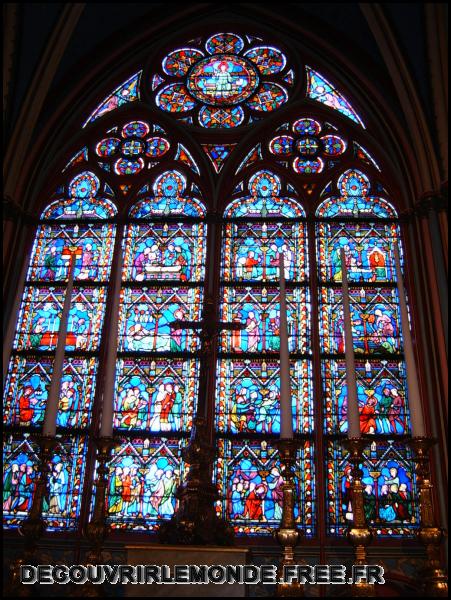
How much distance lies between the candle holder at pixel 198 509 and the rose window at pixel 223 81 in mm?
5164

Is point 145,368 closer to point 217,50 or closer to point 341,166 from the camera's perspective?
point 341,166

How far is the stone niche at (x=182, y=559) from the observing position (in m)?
4.64

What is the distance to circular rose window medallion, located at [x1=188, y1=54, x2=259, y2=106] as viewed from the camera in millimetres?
9641

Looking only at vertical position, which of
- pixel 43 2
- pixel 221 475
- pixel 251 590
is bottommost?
pixel 251 590

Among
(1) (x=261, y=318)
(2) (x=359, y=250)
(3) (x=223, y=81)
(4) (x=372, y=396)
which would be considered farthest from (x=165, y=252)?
(4) (x=372, y=396)

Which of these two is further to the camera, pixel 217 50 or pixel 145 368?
pixel 217 50

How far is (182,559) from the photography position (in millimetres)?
4832

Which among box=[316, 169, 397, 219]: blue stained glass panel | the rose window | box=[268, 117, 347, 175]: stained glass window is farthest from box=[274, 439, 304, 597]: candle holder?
the rose window

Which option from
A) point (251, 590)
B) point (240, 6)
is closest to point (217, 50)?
point (240, 6)

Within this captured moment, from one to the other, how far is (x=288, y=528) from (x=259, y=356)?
124 inches

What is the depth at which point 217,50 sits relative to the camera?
996 cm

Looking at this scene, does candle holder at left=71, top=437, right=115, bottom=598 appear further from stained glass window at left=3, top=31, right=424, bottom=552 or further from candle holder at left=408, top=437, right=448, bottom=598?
candle holder at left=408, top=437, right=448, bottom=598

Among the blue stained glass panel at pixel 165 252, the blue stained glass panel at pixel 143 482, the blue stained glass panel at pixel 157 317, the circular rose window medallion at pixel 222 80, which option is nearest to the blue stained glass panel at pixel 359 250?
the blue stained glass panel at pixel 165 252

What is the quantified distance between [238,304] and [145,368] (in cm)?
130
